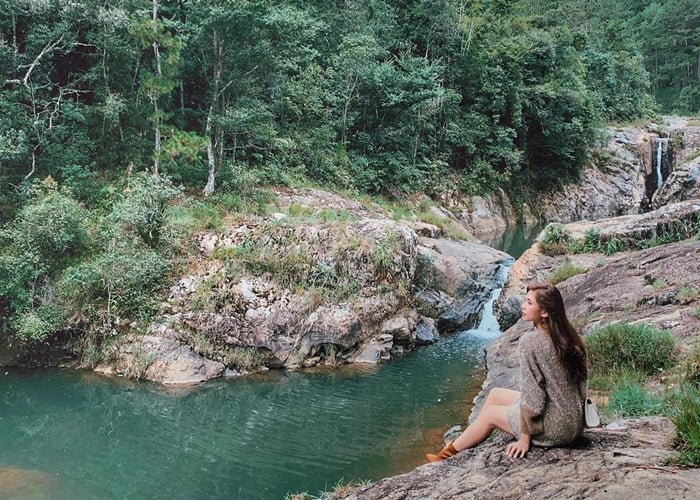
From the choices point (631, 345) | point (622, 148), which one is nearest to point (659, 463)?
point (631, 345)

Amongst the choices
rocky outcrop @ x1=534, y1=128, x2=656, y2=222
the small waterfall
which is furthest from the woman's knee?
the small waterfall

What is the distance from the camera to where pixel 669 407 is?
16.6 ft

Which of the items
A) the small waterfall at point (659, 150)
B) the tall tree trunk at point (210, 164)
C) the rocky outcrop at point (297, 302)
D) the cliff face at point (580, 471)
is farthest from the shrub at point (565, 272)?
the small waterfall at point (659, 150)

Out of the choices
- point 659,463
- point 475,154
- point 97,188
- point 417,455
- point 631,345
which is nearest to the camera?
point 659,463

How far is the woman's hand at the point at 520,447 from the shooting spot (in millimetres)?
3932

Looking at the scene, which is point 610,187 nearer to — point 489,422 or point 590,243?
point 590,243

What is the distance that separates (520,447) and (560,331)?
94cm

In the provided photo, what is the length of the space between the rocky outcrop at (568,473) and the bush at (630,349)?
2.25 metres

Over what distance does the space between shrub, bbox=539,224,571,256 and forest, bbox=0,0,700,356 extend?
8.78 metres

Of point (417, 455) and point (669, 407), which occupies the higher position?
point (669, 407)

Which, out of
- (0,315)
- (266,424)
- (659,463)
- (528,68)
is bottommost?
(266,424)

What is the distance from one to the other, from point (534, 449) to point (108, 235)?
11792 mm

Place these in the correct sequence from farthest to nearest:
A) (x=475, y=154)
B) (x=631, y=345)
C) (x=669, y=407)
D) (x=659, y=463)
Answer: (x=475, y=154) < (x=631, y=345) < (x=669, y=407) < (x=659, y=463)

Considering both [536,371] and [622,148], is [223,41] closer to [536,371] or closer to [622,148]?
[536,371]
